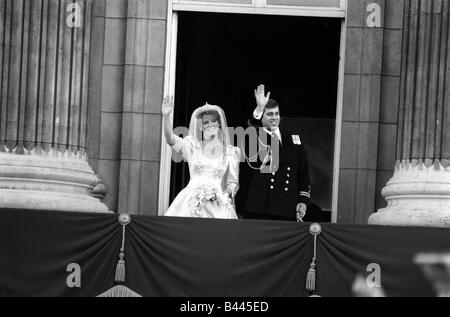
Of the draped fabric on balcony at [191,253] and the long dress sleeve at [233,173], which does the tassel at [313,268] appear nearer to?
the draped fabric on balcony at [191,253]

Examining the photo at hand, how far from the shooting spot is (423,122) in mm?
19344

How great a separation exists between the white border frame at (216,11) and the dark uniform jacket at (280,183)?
817 millimetres

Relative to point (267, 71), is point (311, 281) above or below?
below

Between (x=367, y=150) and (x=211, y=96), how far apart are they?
3.25m

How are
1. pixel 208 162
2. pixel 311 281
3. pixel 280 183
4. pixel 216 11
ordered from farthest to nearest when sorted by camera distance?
pixel 216 11, pixel 280 183, pixel 208 162, pixel 311 281

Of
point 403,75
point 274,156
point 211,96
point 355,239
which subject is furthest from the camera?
point 211,96

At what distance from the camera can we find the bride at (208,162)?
2014 cm

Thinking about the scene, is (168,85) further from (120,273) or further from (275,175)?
(120,273)

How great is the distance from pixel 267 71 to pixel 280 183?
4.48m

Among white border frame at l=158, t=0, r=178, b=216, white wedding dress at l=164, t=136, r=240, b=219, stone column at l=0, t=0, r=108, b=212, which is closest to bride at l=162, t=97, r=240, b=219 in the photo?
white wedding dress at l=164, t=136, r=240, b=219

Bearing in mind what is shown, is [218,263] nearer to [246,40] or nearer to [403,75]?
[403,75]

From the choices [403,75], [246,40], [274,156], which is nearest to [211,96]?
[246,40]

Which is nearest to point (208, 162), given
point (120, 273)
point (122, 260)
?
point (122, 260)

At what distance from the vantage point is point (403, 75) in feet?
64.3
